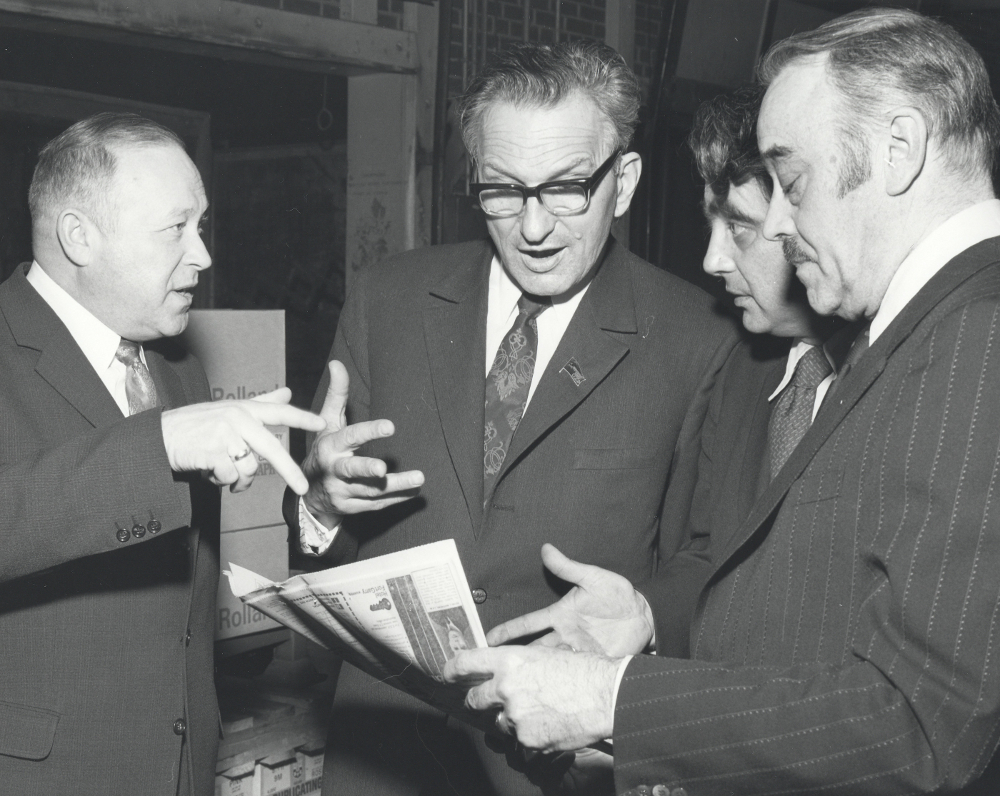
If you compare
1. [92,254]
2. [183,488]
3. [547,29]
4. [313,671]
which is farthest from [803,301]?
[547,29]

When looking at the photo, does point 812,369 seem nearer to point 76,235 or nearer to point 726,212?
point 726,212

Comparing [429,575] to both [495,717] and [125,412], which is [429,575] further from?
[125,412]

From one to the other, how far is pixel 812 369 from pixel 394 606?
1.08 m

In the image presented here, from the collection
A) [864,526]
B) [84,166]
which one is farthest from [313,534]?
[864,526]

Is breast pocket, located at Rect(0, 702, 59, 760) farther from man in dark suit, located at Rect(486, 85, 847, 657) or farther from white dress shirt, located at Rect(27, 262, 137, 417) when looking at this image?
man in dark suit, located at Rect(486, 85, 847, 657)

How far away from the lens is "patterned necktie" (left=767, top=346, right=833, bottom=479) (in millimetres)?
2139

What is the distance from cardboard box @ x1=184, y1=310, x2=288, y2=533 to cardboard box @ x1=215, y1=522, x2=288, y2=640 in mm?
36

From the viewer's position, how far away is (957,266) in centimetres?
143

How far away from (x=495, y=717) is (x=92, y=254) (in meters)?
1.28

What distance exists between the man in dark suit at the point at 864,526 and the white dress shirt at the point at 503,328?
2.29ft

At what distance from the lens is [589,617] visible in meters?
1.99

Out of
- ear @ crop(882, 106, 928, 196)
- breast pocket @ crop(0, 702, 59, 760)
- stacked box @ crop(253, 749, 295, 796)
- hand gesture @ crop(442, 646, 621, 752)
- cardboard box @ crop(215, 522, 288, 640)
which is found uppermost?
ear @ crop(882, 106, 928, 196)

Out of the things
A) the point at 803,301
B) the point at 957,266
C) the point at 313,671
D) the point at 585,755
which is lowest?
the point at 313,671

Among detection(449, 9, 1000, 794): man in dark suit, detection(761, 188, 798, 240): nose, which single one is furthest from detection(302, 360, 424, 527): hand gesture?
detection(761, 188, 798, 240): nose
